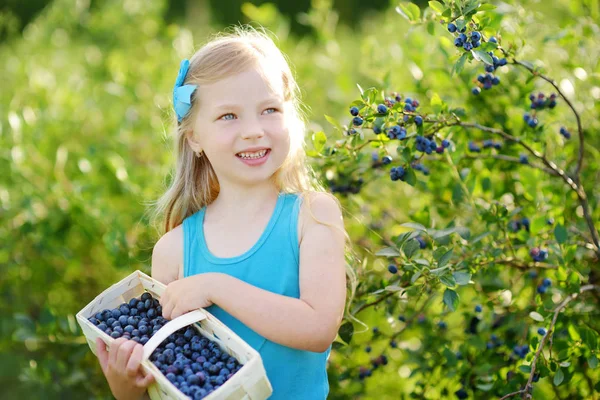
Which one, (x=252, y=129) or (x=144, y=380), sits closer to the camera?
(x=144, y=380)

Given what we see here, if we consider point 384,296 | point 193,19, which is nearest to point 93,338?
point 384,296

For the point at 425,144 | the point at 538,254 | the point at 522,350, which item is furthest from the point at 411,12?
the point at 522,350

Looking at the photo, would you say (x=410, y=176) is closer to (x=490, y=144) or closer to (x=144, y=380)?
(x=490, y=144)

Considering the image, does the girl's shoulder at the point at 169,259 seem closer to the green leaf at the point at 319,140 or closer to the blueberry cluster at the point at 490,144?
the green leaf at the point at 319,140

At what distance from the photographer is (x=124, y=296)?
1712 millimetres

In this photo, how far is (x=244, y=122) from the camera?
1.60 metres

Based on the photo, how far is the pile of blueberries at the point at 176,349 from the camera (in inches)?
54.3

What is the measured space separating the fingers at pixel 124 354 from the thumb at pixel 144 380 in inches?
1.4

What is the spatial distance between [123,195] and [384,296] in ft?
4.49

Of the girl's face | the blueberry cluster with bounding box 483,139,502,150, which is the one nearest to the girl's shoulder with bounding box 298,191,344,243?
the girl's face

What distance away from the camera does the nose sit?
1583 mm

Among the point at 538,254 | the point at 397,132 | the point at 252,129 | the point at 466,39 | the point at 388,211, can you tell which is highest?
the point at 466,39

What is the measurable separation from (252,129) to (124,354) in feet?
1.78

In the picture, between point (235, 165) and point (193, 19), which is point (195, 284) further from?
point (193, 19)
